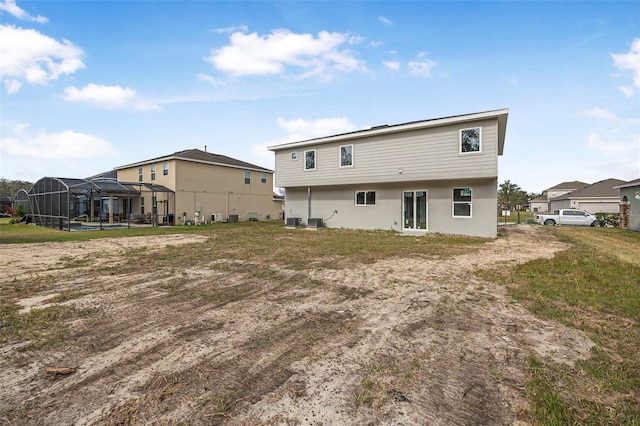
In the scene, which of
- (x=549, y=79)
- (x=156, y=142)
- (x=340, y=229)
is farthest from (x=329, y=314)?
(x=156, y=142)

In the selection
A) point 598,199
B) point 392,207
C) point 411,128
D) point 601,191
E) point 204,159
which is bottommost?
point 392,207

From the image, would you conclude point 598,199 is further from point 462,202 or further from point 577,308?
point 577,308

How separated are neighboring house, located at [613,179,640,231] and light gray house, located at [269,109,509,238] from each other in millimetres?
10168

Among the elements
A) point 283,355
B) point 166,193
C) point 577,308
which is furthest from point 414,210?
point 166,193

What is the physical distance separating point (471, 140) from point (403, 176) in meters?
3.45

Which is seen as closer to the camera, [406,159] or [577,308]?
[577,308]

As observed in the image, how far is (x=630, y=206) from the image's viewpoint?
19.8 m

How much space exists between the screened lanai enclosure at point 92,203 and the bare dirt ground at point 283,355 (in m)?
16.6

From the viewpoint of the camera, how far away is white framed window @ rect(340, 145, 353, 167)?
16.9 metres

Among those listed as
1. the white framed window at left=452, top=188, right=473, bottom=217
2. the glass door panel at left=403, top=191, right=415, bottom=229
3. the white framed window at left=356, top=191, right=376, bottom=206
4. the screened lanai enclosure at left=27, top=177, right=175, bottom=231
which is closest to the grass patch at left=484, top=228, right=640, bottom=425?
the white framed window at left=452, top=188, right=473, bottom=217

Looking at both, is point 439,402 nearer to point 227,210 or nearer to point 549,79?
point 549,79

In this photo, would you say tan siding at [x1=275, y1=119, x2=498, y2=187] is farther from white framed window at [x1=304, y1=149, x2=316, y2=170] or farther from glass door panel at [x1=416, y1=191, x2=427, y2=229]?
glass door panel at [x1=416, y1=191, x2=427, y2=229]

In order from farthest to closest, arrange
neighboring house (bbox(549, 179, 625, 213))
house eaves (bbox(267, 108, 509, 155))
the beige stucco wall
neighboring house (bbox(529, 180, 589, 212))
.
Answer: neighboring house (bbox(529, 180, 589, 212)) → neighboring house (bbox(549, 179, 625, 213)) → the beige stucco wall → house eaves (bbox(267, 108, 509, 155))

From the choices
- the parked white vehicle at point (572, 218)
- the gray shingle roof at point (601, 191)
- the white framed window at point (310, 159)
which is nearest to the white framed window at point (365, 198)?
the white framed window at point (310, 159)
